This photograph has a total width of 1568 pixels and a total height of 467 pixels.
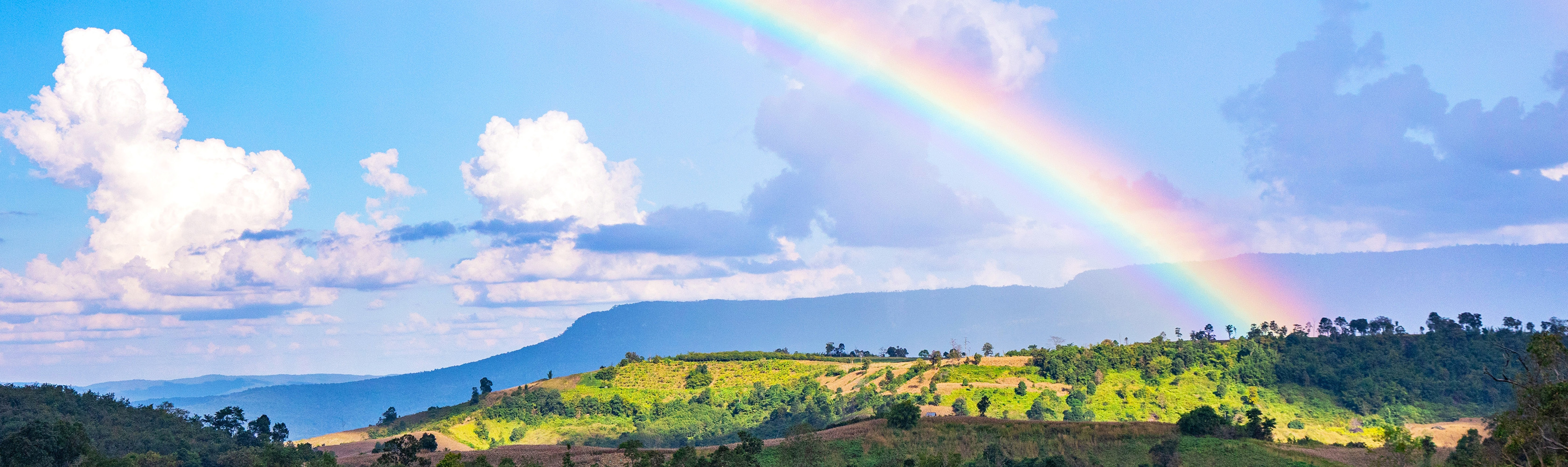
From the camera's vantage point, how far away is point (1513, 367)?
17738cm

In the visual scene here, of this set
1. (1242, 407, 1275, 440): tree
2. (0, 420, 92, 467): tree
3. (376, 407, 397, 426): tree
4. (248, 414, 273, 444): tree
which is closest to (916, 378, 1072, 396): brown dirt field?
(1242, 407, 1275, 440): tree

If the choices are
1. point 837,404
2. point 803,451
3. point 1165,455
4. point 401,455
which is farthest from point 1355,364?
point 401,455

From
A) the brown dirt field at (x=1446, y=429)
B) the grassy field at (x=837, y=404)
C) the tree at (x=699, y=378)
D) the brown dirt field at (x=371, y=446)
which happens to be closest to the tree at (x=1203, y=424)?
the grassy field at (x=837, y=404)

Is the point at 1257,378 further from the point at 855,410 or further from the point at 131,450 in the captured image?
the point at 131,450

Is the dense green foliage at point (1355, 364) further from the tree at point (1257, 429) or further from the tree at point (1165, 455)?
the tree at point (1165, 455)

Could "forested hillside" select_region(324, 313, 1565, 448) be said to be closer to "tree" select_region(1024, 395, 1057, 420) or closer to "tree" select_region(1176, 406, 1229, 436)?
"tree" select_region(1024, 395, 1057, 420)

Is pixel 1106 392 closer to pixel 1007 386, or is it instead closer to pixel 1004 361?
pixel 1007 386

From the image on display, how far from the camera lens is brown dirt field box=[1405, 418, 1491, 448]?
435 ft

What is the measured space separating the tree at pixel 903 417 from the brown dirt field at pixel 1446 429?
78398 mm

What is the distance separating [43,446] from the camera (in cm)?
8206

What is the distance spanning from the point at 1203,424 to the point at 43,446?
101904mm

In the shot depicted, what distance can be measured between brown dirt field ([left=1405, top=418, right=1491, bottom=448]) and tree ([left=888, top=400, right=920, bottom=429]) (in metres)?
78.4

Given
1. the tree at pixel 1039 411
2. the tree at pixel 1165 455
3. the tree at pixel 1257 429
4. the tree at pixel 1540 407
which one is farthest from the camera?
the tree at pixel 1039 411

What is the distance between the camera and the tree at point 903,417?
97312 millimetres
